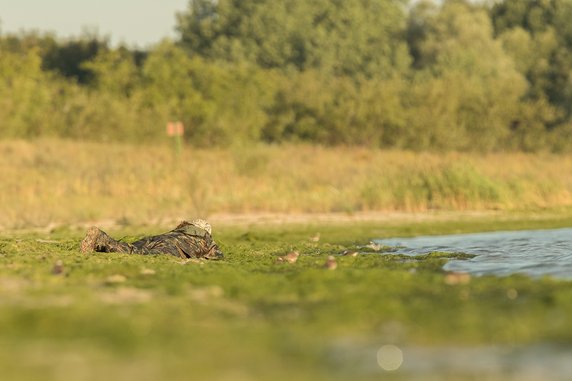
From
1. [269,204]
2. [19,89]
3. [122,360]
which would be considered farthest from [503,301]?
[19,89]

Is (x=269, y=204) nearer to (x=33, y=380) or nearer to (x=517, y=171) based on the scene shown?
(x=517, y=171)

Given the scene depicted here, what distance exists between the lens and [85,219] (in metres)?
29.2

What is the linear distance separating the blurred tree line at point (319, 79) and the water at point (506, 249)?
27.5 m

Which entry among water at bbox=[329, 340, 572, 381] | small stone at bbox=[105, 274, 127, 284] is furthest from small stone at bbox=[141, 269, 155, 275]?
water at bbox=[329, 340, 572, 381]

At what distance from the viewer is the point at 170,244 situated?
60.0ft

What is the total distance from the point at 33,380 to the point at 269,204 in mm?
25366

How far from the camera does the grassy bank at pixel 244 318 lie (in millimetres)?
8070

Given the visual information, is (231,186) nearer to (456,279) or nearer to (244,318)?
(456,279)

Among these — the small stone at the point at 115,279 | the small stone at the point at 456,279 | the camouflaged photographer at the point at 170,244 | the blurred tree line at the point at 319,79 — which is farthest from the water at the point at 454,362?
the blurred tree line at the point at 319,79

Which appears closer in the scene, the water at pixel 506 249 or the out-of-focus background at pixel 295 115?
the water at pixel 506 249

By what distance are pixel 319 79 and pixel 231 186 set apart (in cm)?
3973

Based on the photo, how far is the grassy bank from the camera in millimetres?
8070

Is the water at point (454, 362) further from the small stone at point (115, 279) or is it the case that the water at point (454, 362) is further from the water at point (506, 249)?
the water at point (506, 249)

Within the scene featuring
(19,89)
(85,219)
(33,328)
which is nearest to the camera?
(33,328)
